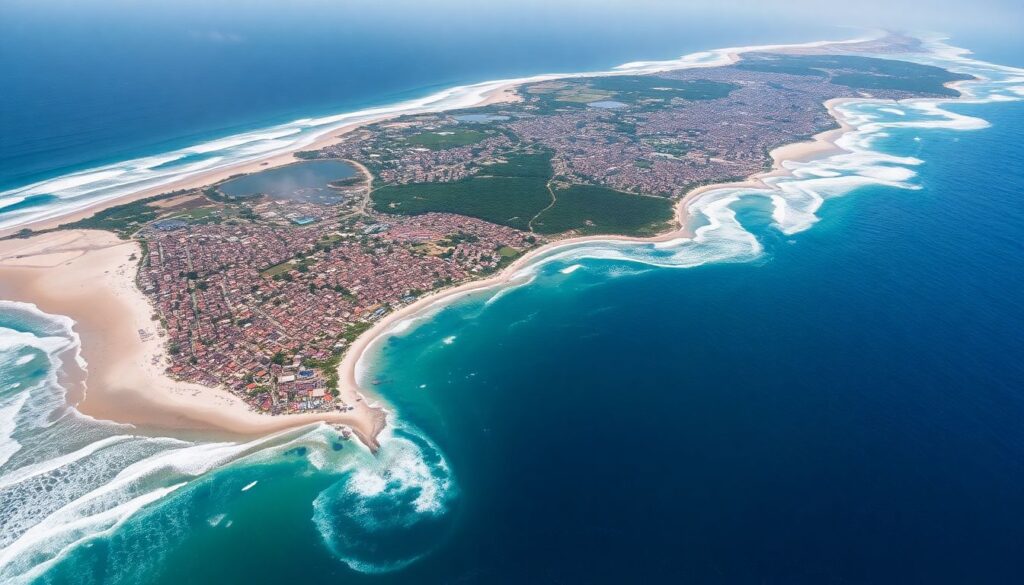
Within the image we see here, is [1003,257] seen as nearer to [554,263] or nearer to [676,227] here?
[676,227]

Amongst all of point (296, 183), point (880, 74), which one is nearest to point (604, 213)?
Answer: point (296, 183)

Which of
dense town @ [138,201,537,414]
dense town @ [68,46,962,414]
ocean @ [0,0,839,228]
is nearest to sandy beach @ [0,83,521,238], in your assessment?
ocean @ [0,0,839,228]

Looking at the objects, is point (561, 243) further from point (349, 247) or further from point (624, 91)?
point (624, 91)

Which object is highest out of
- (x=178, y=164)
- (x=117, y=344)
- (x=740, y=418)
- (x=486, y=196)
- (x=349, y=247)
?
(x=178, y=164)

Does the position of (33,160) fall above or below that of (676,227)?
above

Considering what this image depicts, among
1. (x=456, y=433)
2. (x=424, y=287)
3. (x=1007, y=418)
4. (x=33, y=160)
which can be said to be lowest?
(x=1007, y=418)

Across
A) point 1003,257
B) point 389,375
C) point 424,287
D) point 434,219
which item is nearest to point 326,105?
point 434,219

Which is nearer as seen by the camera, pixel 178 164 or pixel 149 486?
pixel 149 486

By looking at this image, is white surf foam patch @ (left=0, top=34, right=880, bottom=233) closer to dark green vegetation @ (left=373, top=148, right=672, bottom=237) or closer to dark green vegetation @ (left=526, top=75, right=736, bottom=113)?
dark green vegetation @ (left=526, top=75, right=736, bottom=113)
